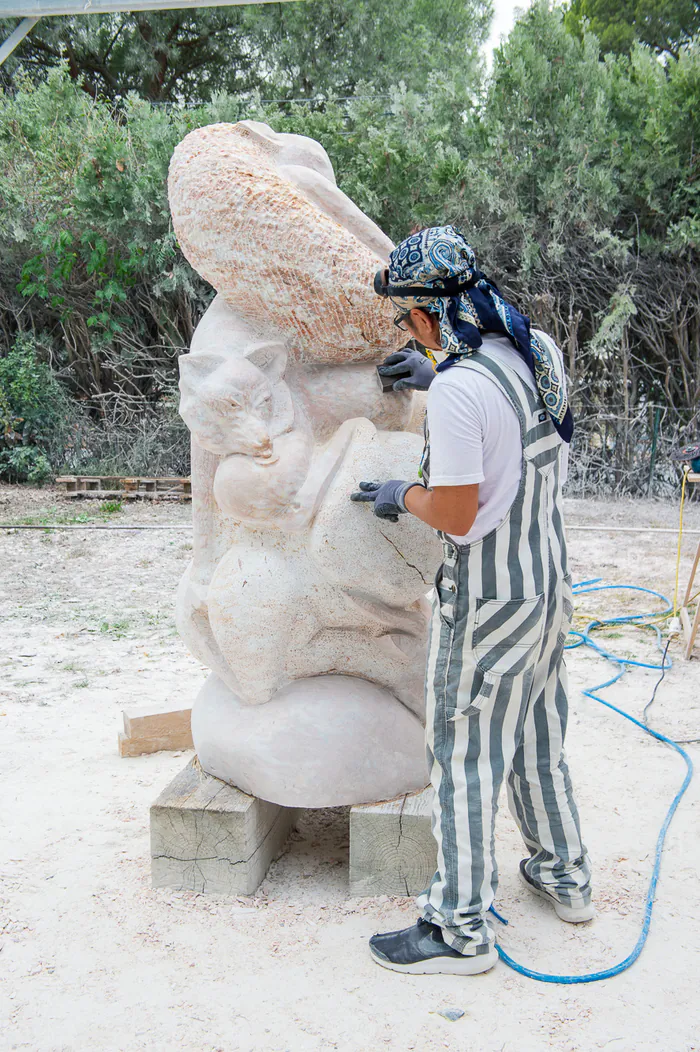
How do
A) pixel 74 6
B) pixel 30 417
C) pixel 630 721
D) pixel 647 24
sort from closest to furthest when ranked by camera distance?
pixel 630 721, pixel 74 6, pixel 30 417, pixel 647 24

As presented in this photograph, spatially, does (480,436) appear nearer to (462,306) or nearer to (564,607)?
(462,306)

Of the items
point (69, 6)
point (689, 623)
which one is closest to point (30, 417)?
point (69, 6)

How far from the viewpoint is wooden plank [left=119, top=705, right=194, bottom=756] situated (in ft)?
11.4

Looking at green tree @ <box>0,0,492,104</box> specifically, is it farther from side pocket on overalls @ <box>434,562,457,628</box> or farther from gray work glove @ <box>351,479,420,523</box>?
side pocket on overalls @ <box>434,562,457,628</box>

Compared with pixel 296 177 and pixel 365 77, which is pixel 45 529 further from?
pixel 365 77

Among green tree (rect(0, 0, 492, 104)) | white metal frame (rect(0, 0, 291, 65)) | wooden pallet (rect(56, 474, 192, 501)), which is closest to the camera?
white metal frame (rect(0, 0, 291, 65))

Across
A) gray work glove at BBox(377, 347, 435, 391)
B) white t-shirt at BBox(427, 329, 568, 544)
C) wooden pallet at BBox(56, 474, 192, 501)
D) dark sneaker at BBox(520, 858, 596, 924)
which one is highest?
gray work glove at BBox(377, 347, 435, 391)

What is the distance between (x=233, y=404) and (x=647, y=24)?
574 inches

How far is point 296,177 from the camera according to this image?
263 centimetres

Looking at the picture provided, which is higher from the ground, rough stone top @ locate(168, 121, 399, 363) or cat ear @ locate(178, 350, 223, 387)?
rough stone top @ locate(168, 121, 399, 363)

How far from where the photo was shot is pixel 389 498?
216 centimetres

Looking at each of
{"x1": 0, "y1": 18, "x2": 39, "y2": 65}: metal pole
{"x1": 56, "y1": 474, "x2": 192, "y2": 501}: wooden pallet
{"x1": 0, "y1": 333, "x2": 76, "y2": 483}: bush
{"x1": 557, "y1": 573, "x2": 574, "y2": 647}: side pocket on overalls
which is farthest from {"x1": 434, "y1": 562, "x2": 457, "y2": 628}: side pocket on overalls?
{"x1": 0, "y1": 333, "x2": 76, "y2": 483}: bush

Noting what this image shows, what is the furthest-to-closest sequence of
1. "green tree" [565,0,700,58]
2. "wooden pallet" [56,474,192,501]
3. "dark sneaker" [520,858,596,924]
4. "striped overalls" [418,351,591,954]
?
1. "green tree" [565,0,700,58]
2. "wooden pallet" [56,474,192,501]
3. "dark sneaker" [520,858,596,924]
4. "striped overalls" [418,351,591,954]

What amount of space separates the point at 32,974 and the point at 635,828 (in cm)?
184
